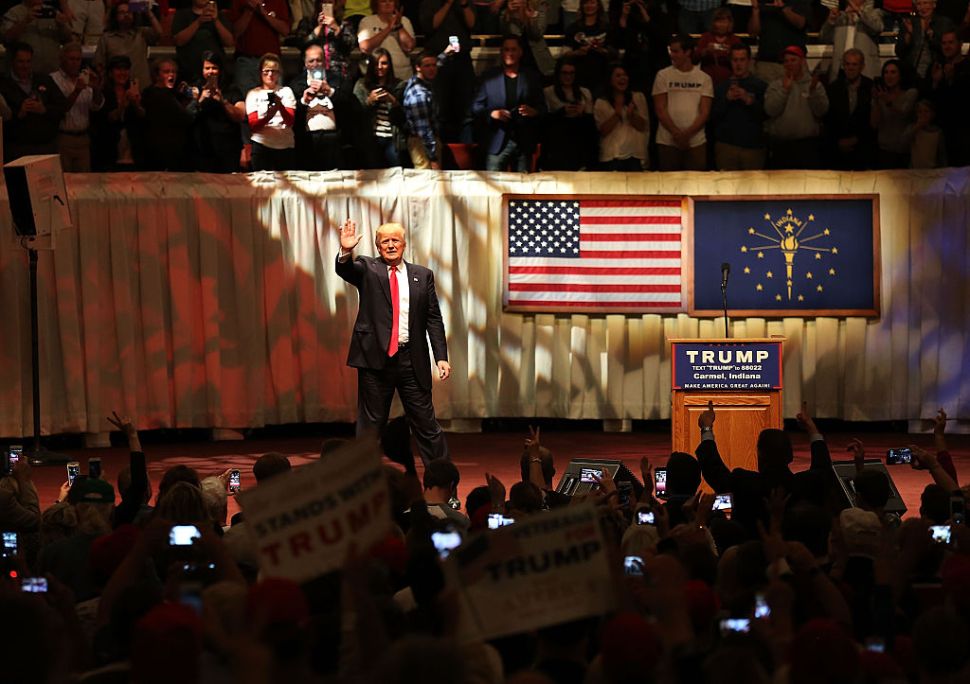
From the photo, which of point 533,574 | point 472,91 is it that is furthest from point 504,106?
point 533,574

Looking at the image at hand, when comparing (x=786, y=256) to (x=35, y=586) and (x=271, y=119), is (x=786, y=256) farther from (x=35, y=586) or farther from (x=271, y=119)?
(x=35, y=586)

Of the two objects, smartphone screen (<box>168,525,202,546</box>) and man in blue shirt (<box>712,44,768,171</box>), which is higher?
man in blue shirt (<box>712,44,768,171</box>)

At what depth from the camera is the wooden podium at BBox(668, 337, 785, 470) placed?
11055mm

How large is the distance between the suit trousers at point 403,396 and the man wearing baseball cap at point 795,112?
527cm

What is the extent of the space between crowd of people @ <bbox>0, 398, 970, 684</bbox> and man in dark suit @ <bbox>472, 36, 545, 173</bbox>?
302 inches

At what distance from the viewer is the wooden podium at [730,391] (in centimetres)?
1105

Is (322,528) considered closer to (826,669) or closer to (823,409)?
(826,669)

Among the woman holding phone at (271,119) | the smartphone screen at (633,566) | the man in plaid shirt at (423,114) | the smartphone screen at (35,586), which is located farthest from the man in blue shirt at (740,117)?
the smartphone screen at (35,586)

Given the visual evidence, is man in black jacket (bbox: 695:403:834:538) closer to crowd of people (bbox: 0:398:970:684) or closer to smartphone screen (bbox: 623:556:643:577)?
crowd of people (bbox: 0:398:970:684)

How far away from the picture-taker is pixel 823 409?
1517 centimetres

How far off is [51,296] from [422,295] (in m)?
4.69

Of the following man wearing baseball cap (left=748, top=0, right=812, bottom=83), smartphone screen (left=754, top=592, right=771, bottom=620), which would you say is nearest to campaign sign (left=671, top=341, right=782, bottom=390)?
man wearing baseball cap (left=748, top=0, right=812, bottom=83)

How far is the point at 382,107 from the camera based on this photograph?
1475cm

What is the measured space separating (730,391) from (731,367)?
161 millimetres
